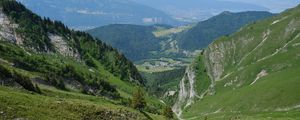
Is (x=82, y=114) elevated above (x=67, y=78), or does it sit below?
above

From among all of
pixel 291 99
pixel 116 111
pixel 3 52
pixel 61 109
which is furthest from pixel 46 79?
pixel 291 99

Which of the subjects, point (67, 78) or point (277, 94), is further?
point (277, 94)

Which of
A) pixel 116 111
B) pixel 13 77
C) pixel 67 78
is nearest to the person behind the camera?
pixel 116 111

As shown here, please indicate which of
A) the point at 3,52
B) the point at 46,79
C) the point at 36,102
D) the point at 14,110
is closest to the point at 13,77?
the point at 36,102

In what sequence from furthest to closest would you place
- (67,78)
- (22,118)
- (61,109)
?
(67,78)
(61,109)
(22,118)

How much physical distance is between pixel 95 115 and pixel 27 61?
101m

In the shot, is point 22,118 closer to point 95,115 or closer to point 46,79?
point 95,115

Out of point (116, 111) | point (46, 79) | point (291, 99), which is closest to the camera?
point (116, 111)

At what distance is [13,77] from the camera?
266ft

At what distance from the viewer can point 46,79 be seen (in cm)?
12838

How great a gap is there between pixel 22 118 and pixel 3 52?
330ft

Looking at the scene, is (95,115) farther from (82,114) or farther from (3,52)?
(3,52)

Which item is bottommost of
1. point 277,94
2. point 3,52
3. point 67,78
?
point 277,94

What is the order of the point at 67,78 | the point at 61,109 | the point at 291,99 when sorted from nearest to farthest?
1. the point at 61,109
2. the point at 67,78
3. the point at 291,99
